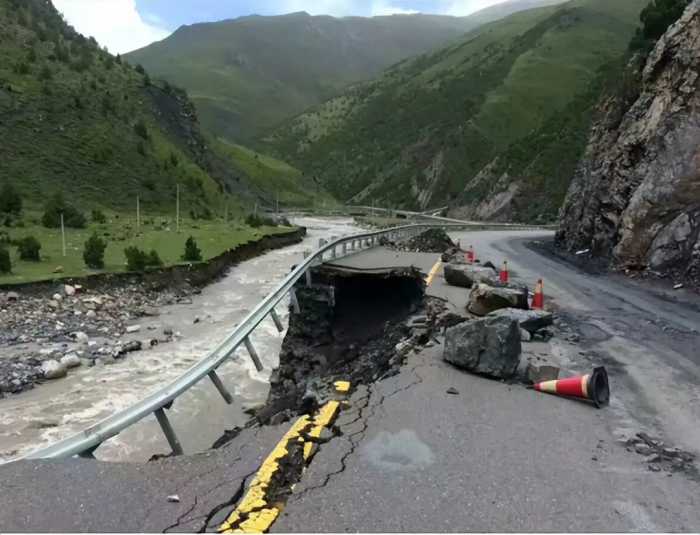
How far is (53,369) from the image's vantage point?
12320 millimetres

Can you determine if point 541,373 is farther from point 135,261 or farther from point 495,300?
point 135,261

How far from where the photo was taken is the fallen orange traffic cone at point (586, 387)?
21.9 ft

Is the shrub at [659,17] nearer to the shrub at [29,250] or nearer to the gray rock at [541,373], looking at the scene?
the gray rock at [541,373]

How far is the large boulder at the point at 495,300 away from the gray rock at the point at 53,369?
8.41 meters

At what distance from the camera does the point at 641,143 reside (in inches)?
842

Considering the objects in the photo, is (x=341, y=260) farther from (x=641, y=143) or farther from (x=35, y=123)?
(x=35, y=123)

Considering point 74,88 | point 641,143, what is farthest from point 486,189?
point 641,143

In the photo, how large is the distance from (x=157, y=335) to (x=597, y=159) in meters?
21.6

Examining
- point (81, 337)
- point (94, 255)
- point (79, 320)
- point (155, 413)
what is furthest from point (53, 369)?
point (94, 255)

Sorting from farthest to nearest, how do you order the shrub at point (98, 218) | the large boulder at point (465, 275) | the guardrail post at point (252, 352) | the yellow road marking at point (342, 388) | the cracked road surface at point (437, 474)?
1. the shrub at point (98, 218)
2. the large boulder at point (465, 275)
3. the guardrail post at point (252, 352)
4. the yellow road marking at point (342, 388)
5. the cracked road surface at point (437, 474)

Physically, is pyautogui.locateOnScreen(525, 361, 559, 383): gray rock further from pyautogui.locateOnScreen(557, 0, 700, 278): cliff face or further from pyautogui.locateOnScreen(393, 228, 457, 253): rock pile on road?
pyautogui.locateOnScreen(393, 228, 457, 253): rock pile on road

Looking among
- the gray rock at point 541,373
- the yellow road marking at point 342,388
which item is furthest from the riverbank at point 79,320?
the gray rock at point 541,373

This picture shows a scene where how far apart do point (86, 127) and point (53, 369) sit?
37.4 metres

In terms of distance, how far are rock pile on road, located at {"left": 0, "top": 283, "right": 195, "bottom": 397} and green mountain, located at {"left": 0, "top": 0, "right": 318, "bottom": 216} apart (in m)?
20.5
